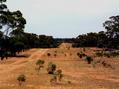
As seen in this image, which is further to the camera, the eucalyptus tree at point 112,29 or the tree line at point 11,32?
the eucalyptus tree at point 112,29

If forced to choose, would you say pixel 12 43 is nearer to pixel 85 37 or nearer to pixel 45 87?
pixel 45 87

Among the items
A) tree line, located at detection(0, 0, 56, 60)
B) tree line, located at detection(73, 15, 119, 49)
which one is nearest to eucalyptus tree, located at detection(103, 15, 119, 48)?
tree line, located at detection(73, 15, 119, 49)

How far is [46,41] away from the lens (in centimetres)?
13300

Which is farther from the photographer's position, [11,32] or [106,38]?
[106,38]

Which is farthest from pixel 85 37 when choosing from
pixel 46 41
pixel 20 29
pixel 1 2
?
pixel 1 2

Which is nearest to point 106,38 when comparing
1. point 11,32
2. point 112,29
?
point 112,29

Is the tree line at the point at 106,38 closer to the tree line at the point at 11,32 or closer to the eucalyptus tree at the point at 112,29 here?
the eucalyptus tree at the point at 112,29

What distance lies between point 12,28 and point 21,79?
156 ft

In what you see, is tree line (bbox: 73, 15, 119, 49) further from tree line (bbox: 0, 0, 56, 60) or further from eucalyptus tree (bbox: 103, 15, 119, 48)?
tree line (bbox: 0, 0, 56, 60)

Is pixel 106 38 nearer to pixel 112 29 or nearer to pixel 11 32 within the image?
pixel 112 29

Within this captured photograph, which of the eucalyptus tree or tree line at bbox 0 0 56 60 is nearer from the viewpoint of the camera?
tree line at bbox 0 0 56 60

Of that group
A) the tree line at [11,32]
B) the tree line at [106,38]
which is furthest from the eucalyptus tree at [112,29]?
the tree line at [11,32]

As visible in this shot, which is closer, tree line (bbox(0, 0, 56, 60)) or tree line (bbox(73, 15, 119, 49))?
tree line (bbox(0, 0, 56, 60))

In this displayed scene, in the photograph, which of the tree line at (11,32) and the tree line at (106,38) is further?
the tree line at (106,38)
